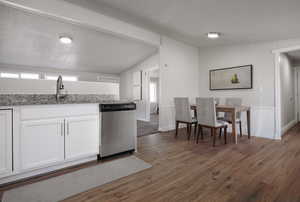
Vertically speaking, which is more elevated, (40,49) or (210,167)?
(40,49)

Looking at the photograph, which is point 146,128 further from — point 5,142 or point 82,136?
point 5,142

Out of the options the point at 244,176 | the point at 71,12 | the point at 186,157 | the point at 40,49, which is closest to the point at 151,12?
the point at 71,12

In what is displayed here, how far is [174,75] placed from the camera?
438 centimetres

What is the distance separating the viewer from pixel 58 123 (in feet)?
6.27

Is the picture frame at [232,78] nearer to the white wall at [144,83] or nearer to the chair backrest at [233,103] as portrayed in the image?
the chair backrest at [233,103]

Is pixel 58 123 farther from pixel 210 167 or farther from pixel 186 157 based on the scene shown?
pixel 210 167

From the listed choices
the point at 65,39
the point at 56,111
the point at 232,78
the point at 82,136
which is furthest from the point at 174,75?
the point at 56,111

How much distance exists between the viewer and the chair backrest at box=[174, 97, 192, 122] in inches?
134

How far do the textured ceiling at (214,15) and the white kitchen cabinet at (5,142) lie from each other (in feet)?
6.66

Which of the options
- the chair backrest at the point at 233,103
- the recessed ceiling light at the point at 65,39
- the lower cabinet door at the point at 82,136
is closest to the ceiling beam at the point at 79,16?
the recessed ceiling light at the point at 65,39

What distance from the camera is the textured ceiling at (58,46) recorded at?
320cm

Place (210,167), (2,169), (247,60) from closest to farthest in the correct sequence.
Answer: (2,169) < (210,167) < (247,60)

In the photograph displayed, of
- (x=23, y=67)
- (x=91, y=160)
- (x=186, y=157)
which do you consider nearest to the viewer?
(x=91, y=160)

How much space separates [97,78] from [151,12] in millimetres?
4861
